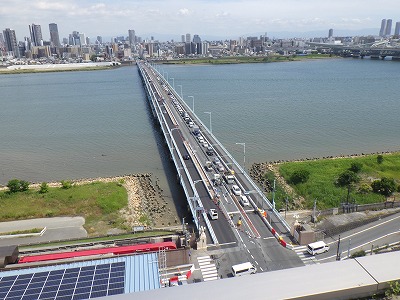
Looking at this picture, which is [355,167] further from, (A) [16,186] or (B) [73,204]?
(A) [16,186]

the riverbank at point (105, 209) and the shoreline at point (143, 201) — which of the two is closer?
the riverbank at point (105, 209)

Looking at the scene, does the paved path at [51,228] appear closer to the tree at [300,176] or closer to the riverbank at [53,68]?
the tree at [300,176]

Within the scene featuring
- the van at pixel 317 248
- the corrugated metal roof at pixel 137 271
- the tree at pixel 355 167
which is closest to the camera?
the corrugated metal roof at pixel 137 271

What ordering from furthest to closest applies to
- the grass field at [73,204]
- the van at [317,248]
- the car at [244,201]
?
the grass field at [73,204] → the car at [244,201] → the van at [317,248]

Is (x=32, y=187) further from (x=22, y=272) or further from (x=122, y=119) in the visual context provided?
(x=122, y=119)

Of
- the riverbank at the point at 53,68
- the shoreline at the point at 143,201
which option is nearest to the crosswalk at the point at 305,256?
the shoreline at the point at 143,201

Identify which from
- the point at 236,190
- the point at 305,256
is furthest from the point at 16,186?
the point at 305,256
